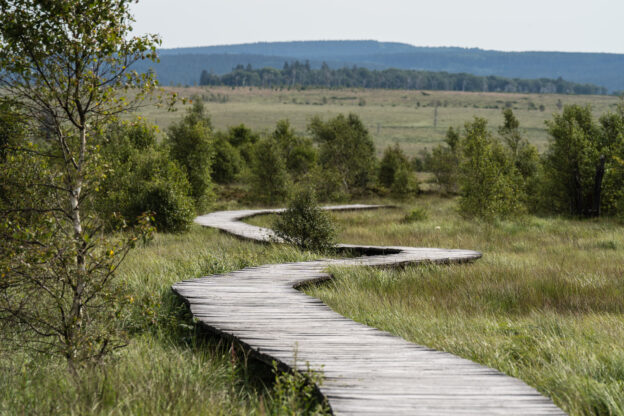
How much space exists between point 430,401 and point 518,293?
205 inches

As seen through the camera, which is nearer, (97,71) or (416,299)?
(97,71)

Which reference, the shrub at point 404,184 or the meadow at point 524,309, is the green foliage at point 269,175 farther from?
the meadow at point 524,309

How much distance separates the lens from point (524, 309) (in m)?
7.87

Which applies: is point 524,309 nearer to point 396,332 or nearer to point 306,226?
point 396,332

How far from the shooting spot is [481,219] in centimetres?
2027

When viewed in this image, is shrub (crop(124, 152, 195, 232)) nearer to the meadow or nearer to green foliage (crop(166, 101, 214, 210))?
green foliage (crop(166, 101, 214, 210))

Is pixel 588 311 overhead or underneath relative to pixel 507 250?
overhead

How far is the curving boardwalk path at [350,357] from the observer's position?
380 centimetres

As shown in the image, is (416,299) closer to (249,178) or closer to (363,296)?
(363,296)

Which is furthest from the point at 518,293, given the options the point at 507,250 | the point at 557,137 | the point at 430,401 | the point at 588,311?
the point at 557,137

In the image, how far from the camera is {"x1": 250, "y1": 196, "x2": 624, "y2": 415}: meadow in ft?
15.3

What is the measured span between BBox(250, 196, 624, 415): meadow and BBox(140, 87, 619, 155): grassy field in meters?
71.2

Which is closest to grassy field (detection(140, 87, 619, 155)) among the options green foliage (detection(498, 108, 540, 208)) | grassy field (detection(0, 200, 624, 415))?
green foliage (detection(498, 108, 540, 208))

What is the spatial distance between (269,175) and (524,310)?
84.6 feet
